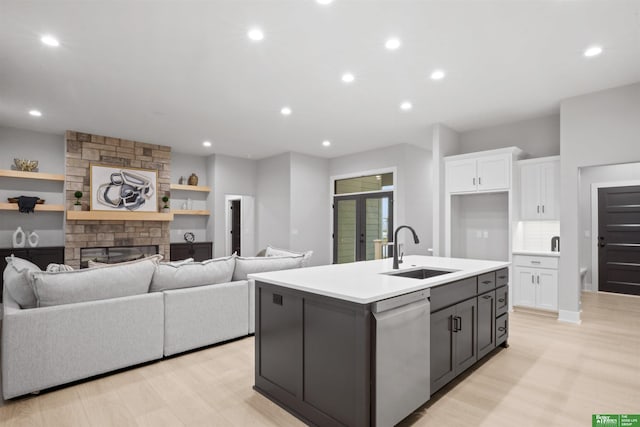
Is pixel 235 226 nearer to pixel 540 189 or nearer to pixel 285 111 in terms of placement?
pixel 285 111

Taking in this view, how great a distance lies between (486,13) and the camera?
2.70m

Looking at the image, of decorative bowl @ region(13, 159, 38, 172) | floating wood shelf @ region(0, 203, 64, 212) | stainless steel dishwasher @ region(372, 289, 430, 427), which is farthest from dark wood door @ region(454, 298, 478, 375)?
decorative bowl @ region(13, 159, 38, 172)

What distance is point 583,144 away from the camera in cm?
431

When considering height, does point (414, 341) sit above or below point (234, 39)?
below

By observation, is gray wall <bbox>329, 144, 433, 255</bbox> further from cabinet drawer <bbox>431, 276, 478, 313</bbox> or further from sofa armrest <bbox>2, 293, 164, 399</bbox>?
sofa armrest <bbox>2, 293, 164, 399</bbox>

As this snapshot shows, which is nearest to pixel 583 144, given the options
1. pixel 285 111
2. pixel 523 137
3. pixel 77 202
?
pixel 523 137

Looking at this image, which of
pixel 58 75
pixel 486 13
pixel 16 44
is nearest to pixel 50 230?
pixel 58 75

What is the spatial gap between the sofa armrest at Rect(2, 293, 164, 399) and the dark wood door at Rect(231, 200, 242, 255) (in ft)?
17.2

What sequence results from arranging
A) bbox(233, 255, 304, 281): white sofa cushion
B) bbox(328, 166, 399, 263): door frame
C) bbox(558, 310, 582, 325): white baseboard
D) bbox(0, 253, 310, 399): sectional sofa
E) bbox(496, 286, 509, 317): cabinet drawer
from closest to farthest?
bbox(0, 253, 310, 399): sectional sofa, bbox(496, 286, 509, 317): cabinet drawer, bbox(233, 255, 304, 281): white sofa cushion, bbox(558, 310, 582, 325): white baseboard, bbox(328, 166, 399, 263): door frame

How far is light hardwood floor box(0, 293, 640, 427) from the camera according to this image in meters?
2.15

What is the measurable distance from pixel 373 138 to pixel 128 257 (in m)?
5.54

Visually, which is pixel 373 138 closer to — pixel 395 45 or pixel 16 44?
pixel 395 45

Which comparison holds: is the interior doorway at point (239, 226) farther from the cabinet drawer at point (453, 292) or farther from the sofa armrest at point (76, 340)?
the cabinet drawer at point (453, 292)

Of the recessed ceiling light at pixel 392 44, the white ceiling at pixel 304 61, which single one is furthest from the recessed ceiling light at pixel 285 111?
the recessed ceiling light at pixel 392 44
